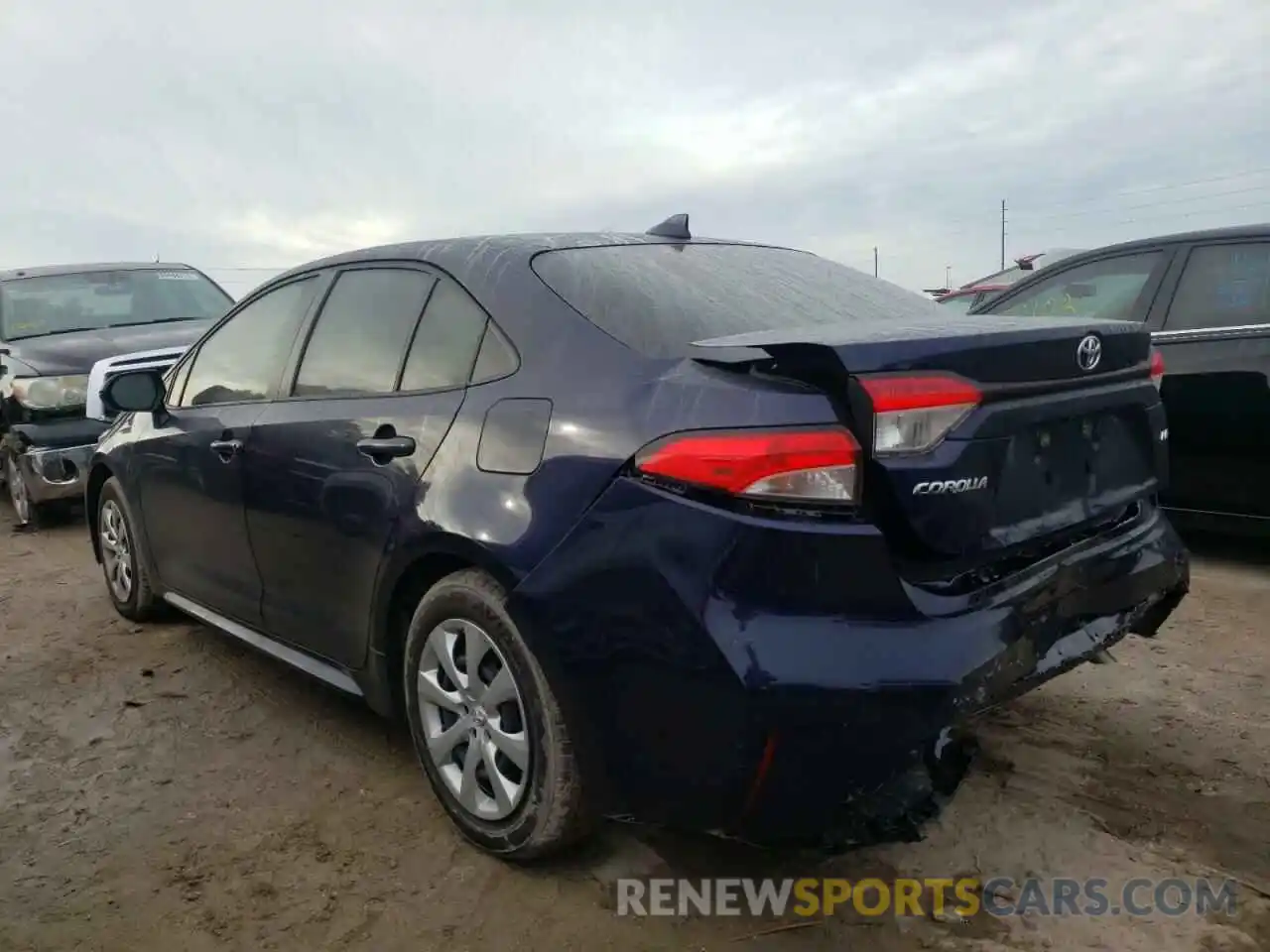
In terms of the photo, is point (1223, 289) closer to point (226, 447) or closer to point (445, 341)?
point (445, 341)

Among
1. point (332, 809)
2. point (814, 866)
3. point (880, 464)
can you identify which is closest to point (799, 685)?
point (880, 464)

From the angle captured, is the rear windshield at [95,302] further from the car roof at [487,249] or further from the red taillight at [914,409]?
the red taillight at [914,409]

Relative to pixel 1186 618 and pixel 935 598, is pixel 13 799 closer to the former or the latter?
pixel 935 598

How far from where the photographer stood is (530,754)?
2.38 metres

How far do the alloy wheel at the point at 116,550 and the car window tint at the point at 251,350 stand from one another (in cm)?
89

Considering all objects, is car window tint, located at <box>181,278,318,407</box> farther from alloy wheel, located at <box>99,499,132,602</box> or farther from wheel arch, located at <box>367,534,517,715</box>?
wheel arch, located at <box>367,534,517,715</box>

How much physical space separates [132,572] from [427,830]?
2.44m

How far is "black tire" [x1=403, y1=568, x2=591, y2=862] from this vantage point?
232 cm

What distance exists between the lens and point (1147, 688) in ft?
11.4

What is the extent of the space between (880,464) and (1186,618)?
2.79 m

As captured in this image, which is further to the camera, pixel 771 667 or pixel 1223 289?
pixel 1223 289

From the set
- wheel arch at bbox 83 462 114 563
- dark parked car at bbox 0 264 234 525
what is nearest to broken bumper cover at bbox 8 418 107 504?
dark parked car at bbox 0 264 234 525

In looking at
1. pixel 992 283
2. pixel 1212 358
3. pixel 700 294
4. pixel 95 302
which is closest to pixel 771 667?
pixel 700 294

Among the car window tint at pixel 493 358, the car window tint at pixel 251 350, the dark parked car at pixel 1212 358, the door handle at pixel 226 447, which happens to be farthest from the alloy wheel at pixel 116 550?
the dark parked car at pixel 1212 358
